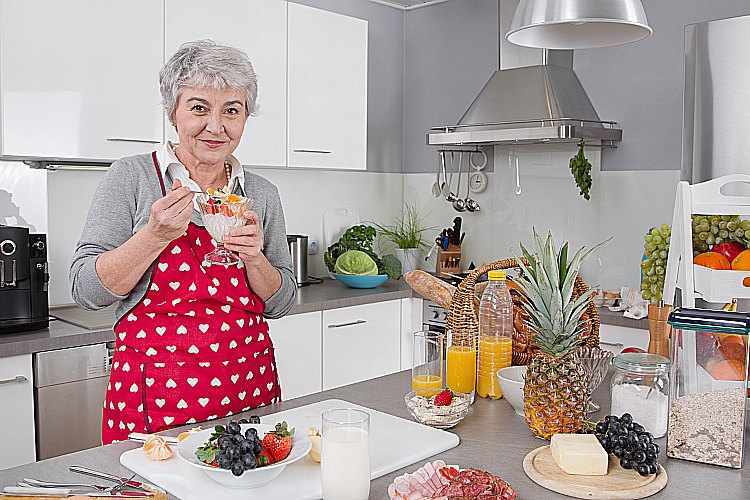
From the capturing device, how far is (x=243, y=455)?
127 centimetres

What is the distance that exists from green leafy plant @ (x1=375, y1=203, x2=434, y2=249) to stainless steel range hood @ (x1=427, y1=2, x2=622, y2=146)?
2.29 feet

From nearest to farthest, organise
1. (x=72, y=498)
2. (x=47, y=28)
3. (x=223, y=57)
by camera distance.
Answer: (x=72, y=498), (x=223, y=57), (x=47, y=28)

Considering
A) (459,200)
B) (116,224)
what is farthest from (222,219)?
(459,200)

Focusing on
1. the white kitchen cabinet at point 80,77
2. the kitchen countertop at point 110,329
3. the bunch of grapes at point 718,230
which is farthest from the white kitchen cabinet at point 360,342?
the bunch of grapes at point 718,230

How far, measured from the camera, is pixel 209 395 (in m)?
1.85

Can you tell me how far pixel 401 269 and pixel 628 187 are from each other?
131cm

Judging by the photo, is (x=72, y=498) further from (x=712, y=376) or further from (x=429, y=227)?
(x=429, y=227)

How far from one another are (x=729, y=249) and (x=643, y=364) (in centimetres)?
82

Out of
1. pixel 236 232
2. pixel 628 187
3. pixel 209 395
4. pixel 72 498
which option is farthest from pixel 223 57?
pixel 628 187

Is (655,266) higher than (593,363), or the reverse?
(655,266)

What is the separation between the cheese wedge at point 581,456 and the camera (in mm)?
1378

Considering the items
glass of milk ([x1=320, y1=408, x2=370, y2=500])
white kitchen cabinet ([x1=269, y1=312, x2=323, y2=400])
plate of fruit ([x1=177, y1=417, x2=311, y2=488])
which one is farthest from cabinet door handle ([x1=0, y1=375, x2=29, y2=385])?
glass of milk ([x1=320, y1=408, x2=370, y2=500])

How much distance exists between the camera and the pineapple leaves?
169 centimetres

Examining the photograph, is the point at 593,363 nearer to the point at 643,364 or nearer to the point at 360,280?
the point at 643,364
